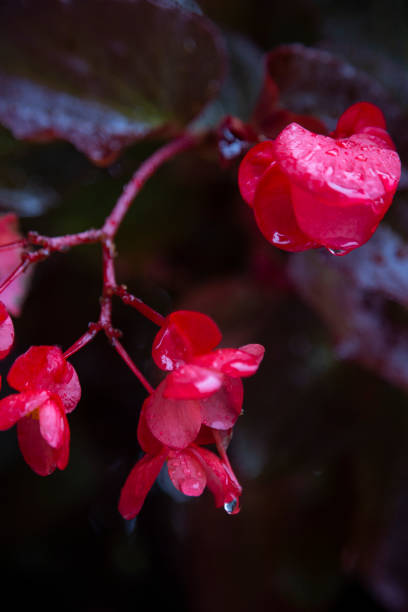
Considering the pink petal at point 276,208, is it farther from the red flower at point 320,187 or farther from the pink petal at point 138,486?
the pink petal at point 138,486

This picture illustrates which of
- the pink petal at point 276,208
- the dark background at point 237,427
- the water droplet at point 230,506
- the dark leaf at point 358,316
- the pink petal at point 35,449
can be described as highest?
the pink petal at point 276,208

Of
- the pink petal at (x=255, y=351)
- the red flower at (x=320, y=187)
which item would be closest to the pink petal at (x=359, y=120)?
the red flower at (x=320, y=187)

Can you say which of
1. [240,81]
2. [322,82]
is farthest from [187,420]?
[240,81]

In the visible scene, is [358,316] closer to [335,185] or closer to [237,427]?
[237,427]

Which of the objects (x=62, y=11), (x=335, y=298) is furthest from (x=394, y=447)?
(x=62, y=11)

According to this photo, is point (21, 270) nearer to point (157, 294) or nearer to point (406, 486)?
point (157, 294)

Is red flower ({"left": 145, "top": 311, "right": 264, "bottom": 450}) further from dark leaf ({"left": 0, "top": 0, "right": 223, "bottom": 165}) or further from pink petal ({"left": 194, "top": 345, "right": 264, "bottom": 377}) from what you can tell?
dark leaf ({"left": 0, "top": 0, "right": 223, "bottom": 165})

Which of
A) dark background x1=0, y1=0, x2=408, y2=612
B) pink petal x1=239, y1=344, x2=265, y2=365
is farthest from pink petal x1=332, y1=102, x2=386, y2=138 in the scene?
dark background x1=0, y1=0, x2=408, y2=612
